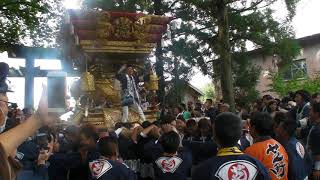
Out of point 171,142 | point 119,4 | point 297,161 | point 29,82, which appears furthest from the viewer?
point 29,82

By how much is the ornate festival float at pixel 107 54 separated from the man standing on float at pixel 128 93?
19cm

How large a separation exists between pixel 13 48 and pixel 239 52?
34.3 ft

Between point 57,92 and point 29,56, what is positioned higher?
point 29,56

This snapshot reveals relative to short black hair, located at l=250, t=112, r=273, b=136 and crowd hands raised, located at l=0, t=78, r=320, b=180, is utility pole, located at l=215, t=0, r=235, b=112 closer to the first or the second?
crowd hands raised, located at l=0, t=78, r=320, b=180

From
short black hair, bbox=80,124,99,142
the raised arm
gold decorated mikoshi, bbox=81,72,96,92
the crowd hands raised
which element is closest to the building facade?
gold decorated mikoshi, bbox=81,72,96,92

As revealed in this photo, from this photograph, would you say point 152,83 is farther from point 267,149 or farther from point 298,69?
point 298,69

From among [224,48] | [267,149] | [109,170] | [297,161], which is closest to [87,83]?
[224,48]

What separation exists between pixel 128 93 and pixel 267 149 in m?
7.40

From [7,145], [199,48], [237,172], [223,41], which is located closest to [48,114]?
[7,145]

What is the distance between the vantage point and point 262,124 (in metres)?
3.65

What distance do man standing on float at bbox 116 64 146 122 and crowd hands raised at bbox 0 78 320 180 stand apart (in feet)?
13.0

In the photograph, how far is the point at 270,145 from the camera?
363cm

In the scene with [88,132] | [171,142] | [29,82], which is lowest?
[171,142]

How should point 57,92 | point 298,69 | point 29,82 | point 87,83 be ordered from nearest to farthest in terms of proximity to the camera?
point 57,92, point 87,83, point 29,82, point 298,69
